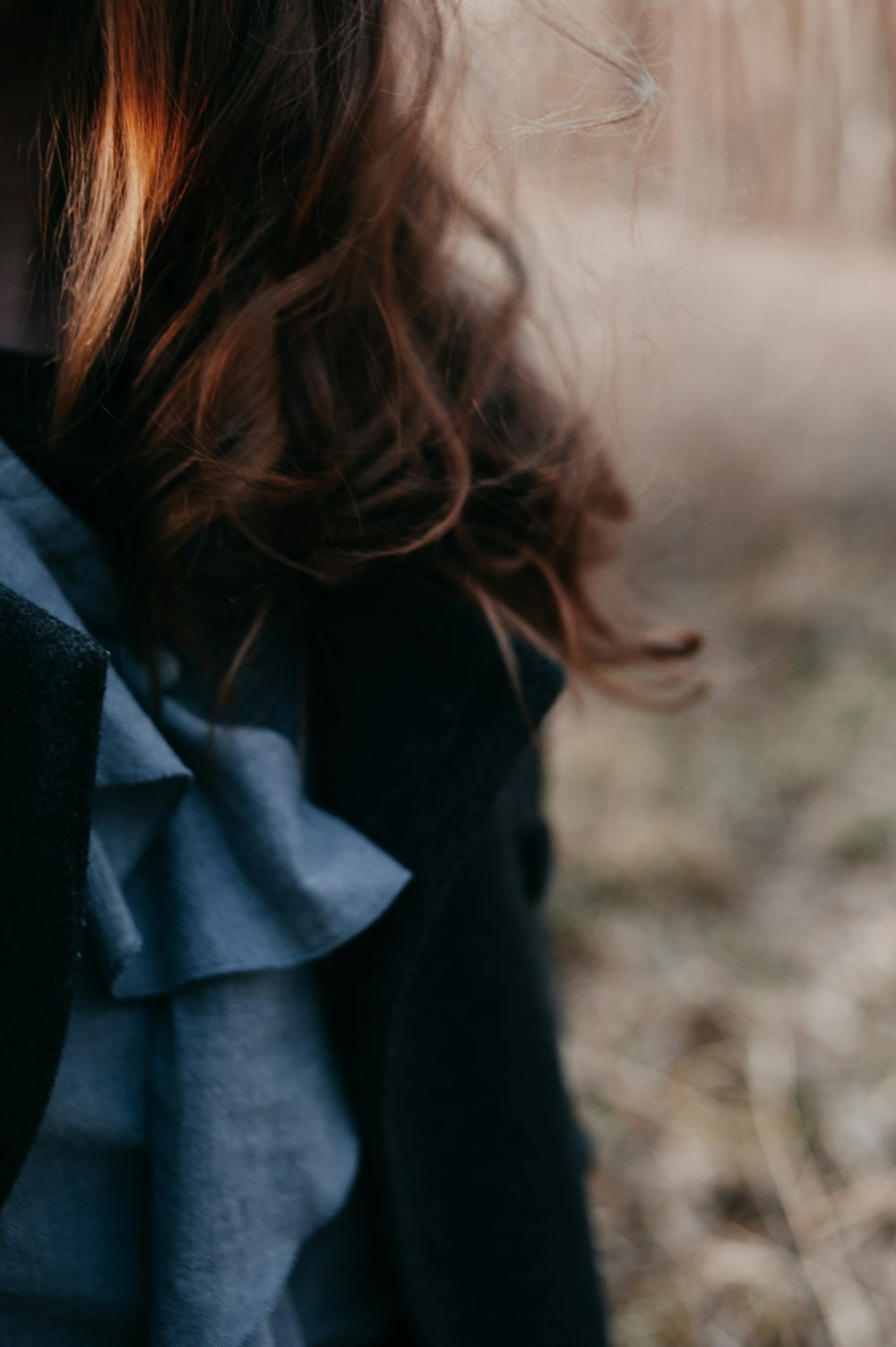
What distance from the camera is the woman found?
2.17 feet

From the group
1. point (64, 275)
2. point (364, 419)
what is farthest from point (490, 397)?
point (64, 275)

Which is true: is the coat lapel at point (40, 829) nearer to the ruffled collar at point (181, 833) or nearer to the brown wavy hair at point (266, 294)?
the ruffled collar at point (181, 833)

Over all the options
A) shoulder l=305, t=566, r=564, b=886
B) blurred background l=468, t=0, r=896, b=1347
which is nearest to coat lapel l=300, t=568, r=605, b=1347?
shoulder l=305, t=566, r=564, b=886

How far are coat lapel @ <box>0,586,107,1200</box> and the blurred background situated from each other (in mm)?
474

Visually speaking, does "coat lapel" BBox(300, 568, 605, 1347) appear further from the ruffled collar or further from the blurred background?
the blurred background

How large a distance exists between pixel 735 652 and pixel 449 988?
2346mm

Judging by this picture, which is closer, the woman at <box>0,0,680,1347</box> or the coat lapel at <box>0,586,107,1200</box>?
the coat lapel at <box>0,586,107,1200</box>

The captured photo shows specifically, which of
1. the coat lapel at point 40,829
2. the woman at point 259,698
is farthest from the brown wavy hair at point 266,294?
the coat lapel at point 40,829

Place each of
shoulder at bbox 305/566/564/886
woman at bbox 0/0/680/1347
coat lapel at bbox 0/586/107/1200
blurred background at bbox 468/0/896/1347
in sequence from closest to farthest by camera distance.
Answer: coat lapel at bbox 0/586/107/1200, woman at bbox 0/0/680/1347, shoulder at bbox 305/566/564/886, blurred background at bbox 468/0/896/1347

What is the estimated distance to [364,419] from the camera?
81 centimetres

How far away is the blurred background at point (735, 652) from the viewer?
92cm

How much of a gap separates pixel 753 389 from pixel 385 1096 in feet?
8.78

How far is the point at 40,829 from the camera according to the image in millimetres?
572

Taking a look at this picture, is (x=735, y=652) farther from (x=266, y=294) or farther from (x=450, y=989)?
(x=266, y=294)
